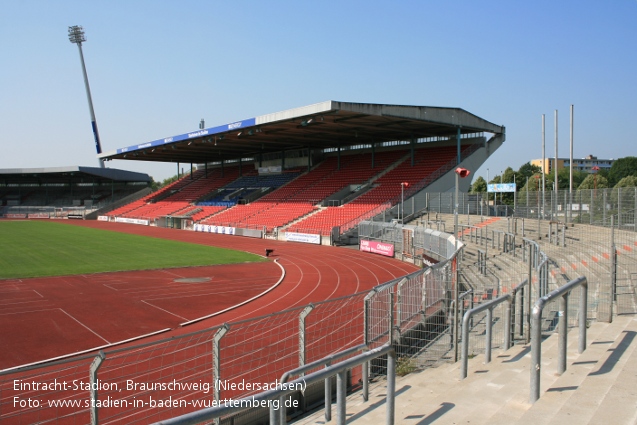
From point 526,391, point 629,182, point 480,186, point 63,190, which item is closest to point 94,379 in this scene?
point 526,391

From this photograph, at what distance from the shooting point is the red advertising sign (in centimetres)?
2570

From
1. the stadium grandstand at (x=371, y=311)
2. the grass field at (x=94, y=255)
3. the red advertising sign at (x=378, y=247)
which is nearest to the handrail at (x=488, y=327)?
the stadium grandstand at (x=371, y=311)

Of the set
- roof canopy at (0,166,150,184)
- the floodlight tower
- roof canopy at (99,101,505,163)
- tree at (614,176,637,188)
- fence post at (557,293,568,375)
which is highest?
the floodlight tower

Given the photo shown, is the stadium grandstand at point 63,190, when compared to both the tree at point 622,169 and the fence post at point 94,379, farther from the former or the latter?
the tree at point 622,169

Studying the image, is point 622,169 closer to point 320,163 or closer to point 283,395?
point 320,163

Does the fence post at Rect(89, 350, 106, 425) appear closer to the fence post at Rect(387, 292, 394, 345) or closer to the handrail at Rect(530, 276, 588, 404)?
the handrail at Rect(530, 276, 588, 404)

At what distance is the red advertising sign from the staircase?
63.1ft

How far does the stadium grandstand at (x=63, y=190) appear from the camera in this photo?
222ft

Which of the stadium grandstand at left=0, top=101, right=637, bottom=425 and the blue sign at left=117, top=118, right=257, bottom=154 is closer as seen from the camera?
the stadium grandstand at left=0, top=101, right=637, bottom=425

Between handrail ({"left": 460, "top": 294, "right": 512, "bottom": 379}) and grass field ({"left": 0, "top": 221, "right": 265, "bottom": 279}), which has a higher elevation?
handrail ({"left": 460, "top": 294, "right": 512, "bottom": 379})

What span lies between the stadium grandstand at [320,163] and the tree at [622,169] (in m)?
66.4

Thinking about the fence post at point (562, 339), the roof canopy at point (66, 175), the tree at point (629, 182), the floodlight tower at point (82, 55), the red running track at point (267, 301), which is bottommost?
the red running track at point (267, 301)

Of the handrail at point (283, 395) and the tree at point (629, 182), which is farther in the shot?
the tree at point (629, 182)

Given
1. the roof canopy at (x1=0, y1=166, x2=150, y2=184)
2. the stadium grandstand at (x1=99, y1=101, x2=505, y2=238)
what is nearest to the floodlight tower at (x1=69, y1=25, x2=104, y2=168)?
the roof canopy at (x1=0, y1=166, x2=150, y2=184)
